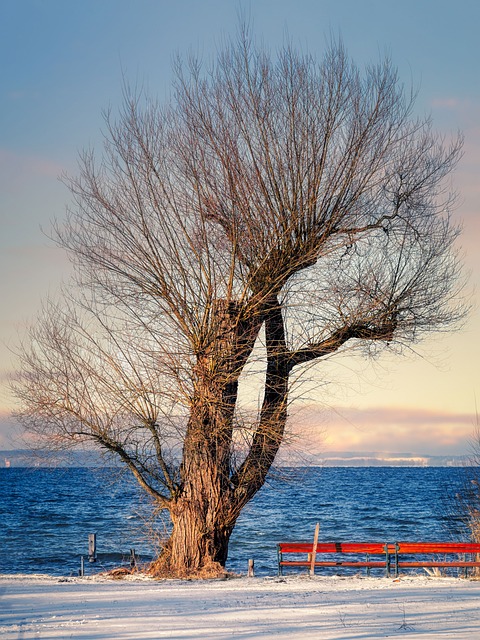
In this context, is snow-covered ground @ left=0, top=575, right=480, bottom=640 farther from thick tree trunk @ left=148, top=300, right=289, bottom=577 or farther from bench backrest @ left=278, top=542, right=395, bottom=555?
bench backrest @ left=278, top=542, right=395, bottom=555

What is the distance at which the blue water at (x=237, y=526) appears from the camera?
1942cm

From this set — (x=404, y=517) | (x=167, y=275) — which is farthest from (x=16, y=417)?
(x=404, y=517)

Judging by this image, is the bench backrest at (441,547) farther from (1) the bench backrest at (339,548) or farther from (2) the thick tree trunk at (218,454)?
(2) the thick tree trunk at (218,454)

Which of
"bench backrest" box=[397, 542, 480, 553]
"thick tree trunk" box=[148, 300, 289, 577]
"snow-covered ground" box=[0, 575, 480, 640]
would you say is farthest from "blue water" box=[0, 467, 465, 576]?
"snow-covered ground" box=[0, 575, 480, 640]

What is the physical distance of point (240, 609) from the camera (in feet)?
34.5

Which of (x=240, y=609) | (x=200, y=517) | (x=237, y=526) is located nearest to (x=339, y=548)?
(x=200, y=517)

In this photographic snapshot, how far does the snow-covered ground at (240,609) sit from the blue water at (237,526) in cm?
271

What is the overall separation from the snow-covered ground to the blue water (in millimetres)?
2709

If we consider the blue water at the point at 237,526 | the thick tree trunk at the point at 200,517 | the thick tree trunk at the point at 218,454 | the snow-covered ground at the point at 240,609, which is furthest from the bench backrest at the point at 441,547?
the thick tree trunk at the point at 200,517

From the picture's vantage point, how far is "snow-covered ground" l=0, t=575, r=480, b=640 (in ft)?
28.9

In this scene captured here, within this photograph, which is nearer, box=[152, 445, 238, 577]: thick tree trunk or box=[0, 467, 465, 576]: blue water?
box=[152, 445, 238, 577]: thick tree trunk

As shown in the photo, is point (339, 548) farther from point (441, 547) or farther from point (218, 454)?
point (218, 454)

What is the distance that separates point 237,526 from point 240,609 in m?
24.8

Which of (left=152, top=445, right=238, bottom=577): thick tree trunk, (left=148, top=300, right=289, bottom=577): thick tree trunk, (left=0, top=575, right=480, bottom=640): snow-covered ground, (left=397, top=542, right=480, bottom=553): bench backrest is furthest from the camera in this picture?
(left=397, top=542, right=480, bottom=553): bench backrest
